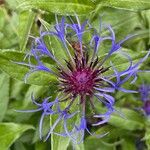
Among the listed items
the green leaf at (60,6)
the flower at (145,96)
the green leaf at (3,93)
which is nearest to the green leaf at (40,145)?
the green leaf at (3,93)

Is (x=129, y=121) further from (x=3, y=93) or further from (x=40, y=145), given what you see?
(x=3, y=93)

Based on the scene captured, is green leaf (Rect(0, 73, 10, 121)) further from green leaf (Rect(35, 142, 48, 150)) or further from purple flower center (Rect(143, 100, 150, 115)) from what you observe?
purple flower center (Rect(143, 100, 150, 115))

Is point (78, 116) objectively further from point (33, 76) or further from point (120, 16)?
point (120, 16)

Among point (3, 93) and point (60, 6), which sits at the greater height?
point (60, 6)

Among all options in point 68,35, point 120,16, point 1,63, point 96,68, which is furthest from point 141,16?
point 1,63

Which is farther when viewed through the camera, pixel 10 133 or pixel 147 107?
pixel 147 107

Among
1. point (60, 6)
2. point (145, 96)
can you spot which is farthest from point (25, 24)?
point (145, 96)
